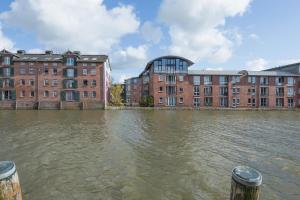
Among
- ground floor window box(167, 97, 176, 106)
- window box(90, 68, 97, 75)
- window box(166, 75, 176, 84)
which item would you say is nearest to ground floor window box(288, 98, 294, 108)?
ground floor window box(167, 97, 176, 106)

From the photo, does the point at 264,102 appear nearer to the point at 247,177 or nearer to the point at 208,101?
the point at 208,101

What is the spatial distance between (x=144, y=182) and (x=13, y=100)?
48.3 m

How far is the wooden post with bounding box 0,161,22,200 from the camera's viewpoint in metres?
3.67

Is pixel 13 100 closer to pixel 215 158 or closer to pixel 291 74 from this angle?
pixel 215 158

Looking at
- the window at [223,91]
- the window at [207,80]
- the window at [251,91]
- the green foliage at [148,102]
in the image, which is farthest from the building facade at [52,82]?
the window at [251,91]

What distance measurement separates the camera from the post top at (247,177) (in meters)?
3.80

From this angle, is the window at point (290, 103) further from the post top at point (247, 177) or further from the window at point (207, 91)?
the post top at point (247, 177)

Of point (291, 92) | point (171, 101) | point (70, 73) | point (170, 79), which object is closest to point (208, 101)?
point (171, 101)

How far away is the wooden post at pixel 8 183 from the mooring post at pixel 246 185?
4071 millimetres

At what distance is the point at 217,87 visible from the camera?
2048 inches

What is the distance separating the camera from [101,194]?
7156 mm

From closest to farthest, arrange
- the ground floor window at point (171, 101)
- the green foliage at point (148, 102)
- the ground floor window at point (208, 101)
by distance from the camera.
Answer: the green foliage at point (148, 102)
the ground floor window at point (171, 101)
the ground floor window at point (208, 101)

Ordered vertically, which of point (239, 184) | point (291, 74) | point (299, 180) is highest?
point (291, 74)

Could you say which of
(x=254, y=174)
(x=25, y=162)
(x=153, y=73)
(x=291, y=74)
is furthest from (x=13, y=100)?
(x=291, y=74)
